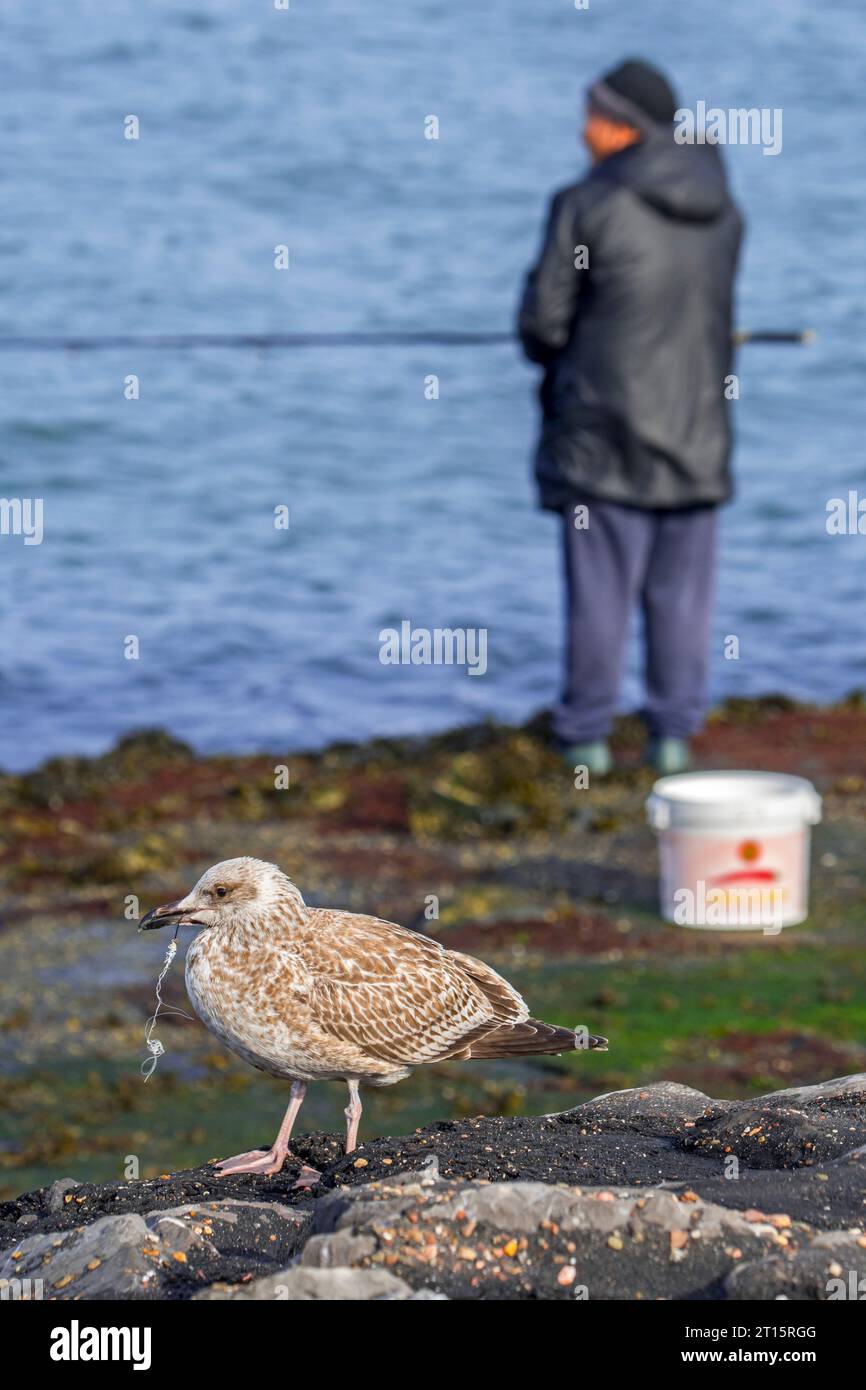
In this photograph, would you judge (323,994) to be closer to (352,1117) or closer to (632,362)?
(352,1117)

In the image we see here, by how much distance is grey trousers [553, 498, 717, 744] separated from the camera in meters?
10.7

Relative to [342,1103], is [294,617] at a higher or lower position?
lower

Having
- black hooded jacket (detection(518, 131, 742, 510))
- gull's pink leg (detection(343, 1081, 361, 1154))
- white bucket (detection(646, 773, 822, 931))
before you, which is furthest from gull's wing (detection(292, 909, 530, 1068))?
black hooded jacket (detection(518, 131, 742, 510))

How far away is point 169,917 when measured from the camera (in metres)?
3.71

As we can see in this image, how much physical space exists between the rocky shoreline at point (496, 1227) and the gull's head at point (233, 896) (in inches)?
19.8

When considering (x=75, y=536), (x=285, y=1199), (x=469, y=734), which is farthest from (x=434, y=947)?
(x=75, y=536)

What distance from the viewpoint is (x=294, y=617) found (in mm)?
20438

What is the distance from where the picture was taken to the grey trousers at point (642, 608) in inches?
420

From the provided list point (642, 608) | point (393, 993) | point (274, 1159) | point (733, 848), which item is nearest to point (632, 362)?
point (642, 608)

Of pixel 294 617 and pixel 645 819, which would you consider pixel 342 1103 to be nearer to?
pixel 645 819

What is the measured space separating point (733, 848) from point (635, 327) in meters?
3.05

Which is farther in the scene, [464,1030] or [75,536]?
[75,536]
